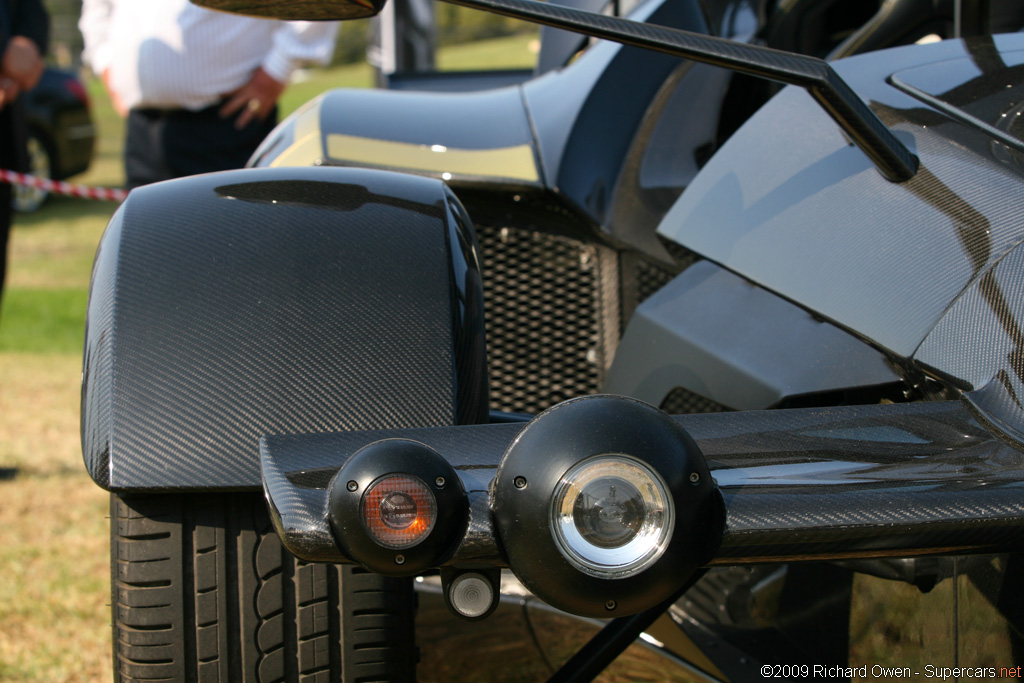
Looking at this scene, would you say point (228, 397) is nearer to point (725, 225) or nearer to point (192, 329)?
point (192, 329)

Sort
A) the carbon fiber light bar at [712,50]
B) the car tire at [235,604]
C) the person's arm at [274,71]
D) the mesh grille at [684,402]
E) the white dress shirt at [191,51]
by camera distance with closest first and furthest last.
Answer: the carbon fiber light bar at [712,50] → the car tire at [235,604] → the mesh grille at [684,402] → the white dress shirt at [191,51] → the person's arm at [274,71]

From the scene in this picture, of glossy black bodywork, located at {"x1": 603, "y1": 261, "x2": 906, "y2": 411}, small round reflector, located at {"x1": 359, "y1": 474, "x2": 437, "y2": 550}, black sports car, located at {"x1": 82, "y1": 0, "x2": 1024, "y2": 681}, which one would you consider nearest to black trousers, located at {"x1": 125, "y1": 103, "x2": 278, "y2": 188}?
black sports car, located at {"x1": 82, "y1": 0, "x2": 1024, "y2": 681}

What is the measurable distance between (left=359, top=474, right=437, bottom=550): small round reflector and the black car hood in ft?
2.05

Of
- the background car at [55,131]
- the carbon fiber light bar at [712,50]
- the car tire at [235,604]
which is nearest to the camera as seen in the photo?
the carbon fiber light bar at [712,50]

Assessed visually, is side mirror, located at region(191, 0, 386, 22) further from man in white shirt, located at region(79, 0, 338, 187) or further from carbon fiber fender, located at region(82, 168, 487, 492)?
man in white shirt, located at region(79, 0, 338, 187)

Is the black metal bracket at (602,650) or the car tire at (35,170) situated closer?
the black metal bracket at (602,650)

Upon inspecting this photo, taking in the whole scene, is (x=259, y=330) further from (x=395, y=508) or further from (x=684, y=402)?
(x=684, y=402)

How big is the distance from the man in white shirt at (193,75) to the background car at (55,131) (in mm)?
6895

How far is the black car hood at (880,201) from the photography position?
1.33 metres

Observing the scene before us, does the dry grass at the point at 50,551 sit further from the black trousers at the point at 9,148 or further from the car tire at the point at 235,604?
the car tire at the point at 235,604

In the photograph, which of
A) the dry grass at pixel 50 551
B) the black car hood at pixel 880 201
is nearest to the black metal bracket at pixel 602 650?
the black car hood at pixel 880 201

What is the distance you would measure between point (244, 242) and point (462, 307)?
301 mm

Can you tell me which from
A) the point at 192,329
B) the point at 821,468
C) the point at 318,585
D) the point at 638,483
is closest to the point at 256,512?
the point at 318,585

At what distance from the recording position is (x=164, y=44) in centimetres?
431
